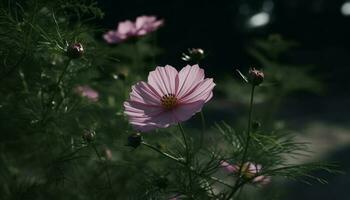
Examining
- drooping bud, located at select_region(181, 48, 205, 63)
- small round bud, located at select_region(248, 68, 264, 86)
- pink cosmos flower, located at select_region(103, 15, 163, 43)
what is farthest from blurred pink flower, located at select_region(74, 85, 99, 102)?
small round bud, located at select_region(248, 68, 264, 86)

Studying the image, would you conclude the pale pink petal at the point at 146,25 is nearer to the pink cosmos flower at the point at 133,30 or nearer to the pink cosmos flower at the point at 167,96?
the pink cosmos flower at the point at 133,30

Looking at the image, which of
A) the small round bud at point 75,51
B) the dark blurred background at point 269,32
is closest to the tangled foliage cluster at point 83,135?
the small round bud at point 75,51

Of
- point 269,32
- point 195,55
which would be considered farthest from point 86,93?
point 269,32

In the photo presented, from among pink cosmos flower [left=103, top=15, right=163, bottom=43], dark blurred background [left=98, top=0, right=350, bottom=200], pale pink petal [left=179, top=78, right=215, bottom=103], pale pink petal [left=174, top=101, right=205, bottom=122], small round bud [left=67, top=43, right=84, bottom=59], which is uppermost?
dark blurred background [left=98, top=0, right=350, bottom=200]

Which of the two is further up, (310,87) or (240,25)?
(240,25)

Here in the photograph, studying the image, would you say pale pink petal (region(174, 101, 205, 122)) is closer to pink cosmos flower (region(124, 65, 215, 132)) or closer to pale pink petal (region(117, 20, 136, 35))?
pink cosmos flower (region(124, 65, 215, 132))

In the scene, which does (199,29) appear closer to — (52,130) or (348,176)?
(348,176)

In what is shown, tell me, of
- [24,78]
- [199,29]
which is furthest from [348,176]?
[199,29]
